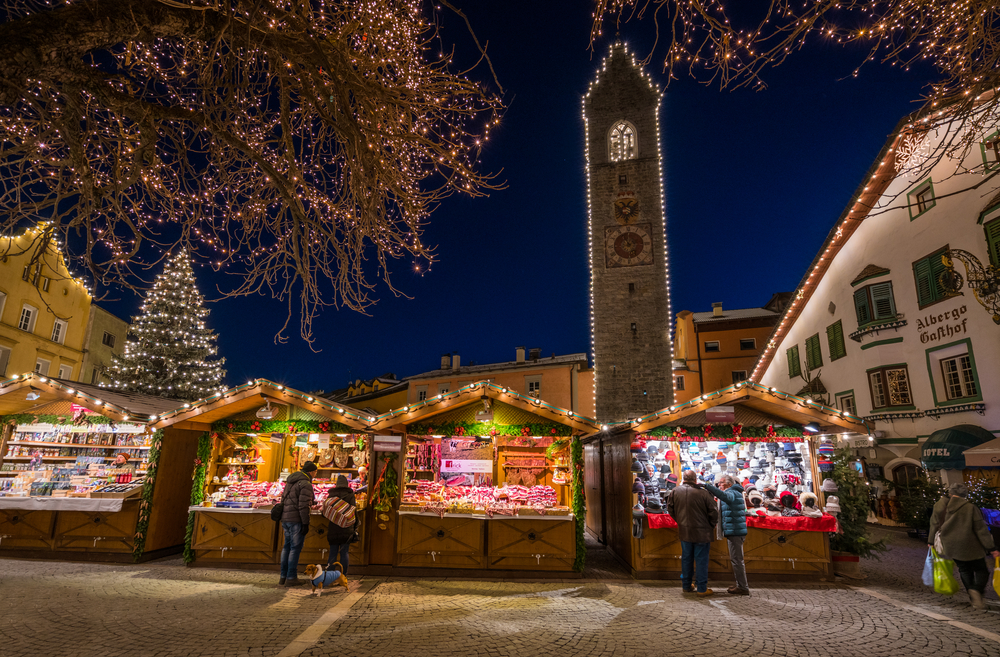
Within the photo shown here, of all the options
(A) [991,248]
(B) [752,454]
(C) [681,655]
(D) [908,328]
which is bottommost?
(C) [681,655]

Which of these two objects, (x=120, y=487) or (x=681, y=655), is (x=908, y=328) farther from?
(x=120, y=487)

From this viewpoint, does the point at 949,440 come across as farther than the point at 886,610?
Yes

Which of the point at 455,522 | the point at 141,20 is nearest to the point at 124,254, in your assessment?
the point at 141,20

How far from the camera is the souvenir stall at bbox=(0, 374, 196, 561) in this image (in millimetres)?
9180

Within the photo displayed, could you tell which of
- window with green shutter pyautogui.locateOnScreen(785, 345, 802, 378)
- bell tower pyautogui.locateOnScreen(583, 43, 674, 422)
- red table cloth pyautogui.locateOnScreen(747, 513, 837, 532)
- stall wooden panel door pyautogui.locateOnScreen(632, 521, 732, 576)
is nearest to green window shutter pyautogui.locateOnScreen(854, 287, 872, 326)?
window with green shutter pyautogui.locateOnScreen(785, 345, 802, 378)

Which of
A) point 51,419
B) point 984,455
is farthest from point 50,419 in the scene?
point 984,455

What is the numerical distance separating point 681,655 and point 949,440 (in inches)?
430

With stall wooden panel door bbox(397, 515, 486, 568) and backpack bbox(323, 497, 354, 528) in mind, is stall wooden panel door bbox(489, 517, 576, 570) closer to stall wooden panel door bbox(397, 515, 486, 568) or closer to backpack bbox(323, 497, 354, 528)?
stall wooden panel door bbox(397, 515, 486, 568)

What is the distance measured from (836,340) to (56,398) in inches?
834

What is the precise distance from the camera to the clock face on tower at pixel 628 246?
20156mm

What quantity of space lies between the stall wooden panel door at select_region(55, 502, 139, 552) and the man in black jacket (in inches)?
143

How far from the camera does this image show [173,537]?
9.80 meters

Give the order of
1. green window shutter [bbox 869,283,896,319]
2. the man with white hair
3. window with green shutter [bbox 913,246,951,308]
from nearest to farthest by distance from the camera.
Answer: the man with white hair, window with green shutter [bbox 913,246,951,308], green window shutter [bbox 869,283,896,319]

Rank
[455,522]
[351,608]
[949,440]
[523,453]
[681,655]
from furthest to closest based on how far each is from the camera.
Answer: [949,440] → [523,453] → [455,522] → [351,608] → [681,655]
